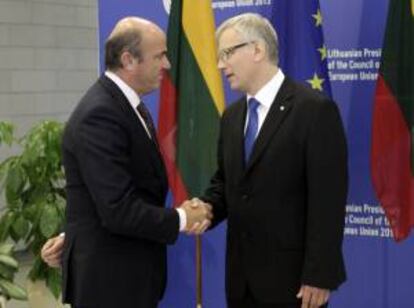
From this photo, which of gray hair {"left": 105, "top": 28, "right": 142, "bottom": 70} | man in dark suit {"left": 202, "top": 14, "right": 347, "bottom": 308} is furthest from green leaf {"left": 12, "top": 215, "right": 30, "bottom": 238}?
gray hair {"left": 105, "top": 28, "right": 142, "bottom": 70}

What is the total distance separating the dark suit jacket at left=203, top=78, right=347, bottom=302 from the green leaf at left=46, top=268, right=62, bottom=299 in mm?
1681

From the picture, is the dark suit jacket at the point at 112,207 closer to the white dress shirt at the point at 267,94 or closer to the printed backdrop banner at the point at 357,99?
the white dress shirt at the point at 267,94

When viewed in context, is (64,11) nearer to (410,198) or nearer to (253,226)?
(410,198)

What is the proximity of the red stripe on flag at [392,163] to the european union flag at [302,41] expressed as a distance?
0.26m

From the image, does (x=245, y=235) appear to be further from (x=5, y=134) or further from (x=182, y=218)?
(x=5, y=134)

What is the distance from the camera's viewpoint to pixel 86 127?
1.82 meters

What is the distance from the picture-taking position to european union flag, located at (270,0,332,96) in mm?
2902

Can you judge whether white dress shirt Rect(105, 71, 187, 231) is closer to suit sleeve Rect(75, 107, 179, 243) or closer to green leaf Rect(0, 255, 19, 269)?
suit sleeve Rect(75, 107, 179, 243)

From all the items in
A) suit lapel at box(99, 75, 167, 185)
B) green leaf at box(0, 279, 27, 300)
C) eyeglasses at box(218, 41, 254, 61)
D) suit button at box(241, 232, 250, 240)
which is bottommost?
green leaf at box(0, 279, 27, 300)

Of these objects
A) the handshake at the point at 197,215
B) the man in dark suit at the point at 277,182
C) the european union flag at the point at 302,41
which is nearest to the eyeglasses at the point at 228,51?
the man in dark suit at the point at 277,182

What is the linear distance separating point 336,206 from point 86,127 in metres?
0.74

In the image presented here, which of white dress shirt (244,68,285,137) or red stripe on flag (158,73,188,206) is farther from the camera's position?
red stripe on flag (158,73,188,206)

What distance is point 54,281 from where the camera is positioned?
352cm

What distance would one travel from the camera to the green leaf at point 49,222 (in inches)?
131
